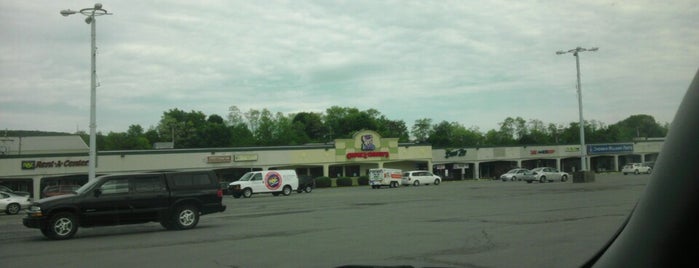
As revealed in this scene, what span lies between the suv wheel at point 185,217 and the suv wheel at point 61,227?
2737 mm

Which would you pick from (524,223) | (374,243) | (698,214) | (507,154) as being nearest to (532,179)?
(507,154)

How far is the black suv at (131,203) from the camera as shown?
15.7 m

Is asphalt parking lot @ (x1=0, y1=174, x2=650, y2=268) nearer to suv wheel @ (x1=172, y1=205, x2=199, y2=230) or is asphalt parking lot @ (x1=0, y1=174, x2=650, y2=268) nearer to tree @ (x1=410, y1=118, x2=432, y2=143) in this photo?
suv wheel @ (x1=172, y1=205, x2=199, y2=230)

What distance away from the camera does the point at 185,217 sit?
698 inches

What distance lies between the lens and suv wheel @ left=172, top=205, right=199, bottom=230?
1750cm

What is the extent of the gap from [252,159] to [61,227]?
5059cm

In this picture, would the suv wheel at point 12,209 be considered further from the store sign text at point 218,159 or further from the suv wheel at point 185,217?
the store sign text at point 218,159

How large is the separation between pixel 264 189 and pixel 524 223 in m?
31.3

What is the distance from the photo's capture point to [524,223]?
15078 mm

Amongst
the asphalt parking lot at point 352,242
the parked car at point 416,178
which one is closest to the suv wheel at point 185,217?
the asphalt parking lot at point 352,242

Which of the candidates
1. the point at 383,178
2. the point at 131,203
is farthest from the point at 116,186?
the point at 383,178

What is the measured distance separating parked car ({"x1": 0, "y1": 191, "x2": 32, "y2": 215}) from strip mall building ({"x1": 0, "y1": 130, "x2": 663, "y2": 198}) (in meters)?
23.4

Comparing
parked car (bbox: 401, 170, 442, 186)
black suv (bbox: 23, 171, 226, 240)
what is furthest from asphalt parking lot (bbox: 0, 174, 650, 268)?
parked car (bbox: 401, 170, 442, 186)

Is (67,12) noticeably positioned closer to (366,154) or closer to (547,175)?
(547,175)
